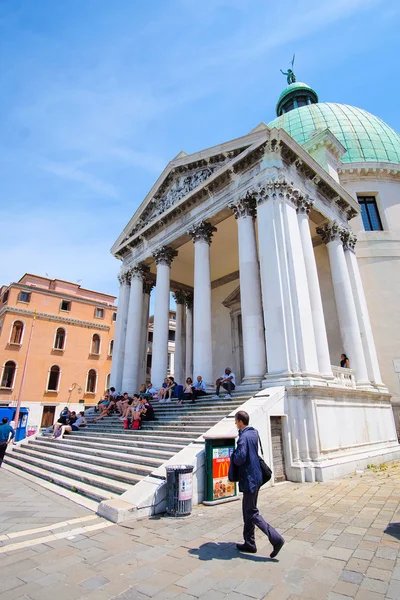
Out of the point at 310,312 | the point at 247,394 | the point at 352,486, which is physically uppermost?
the point at 310,312

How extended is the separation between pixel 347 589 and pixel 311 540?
134 centimetres

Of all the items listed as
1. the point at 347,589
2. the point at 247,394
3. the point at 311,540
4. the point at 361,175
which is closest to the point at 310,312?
the point at 247,394

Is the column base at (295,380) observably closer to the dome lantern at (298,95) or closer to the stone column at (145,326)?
the stone column at (145,326)

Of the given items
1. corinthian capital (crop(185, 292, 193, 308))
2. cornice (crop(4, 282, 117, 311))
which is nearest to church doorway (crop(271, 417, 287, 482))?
corinthian capital (crop(185, 292, 193, 308))

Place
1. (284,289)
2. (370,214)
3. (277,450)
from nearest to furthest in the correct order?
(277,450), (284,289), (370,214)

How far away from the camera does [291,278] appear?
37.8 feet

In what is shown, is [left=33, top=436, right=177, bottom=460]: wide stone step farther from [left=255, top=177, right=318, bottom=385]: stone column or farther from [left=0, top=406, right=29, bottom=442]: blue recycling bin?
[left=0, top=406, right=29, bottom=442]: blue recycling bin

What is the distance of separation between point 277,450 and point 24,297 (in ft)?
101

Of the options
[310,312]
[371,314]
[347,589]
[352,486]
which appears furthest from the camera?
[371,314]

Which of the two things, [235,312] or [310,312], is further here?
[235,312]

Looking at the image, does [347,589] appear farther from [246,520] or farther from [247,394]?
[247,394]

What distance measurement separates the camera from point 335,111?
1004 inches

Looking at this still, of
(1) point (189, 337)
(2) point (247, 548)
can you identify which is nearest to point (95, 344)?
(1) point (189, 337)

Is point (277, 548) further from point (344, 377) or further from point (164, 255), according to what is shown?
point (164, 255)
